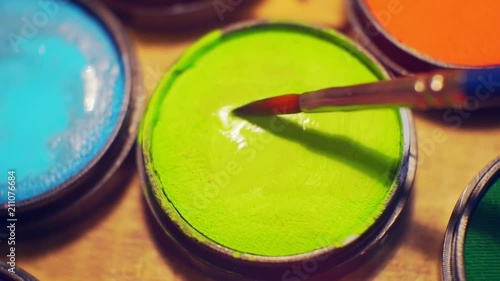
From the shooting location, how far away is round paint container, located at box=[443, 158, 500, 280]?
98cm

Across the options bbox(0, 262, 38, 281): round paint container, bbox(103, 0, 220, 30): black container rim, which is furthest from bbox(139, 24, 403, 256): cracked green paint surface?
bbox(0, 262, 38, 281): round paint container

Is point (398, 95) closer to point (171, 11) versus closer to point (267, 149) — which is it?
point (267, 149)

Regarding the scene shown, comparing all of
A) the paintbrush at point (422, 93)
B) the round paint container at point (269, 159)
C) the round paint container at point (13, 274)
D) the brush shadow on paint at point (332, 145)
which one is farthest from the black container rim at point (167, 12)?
the round paint container at point (13, 274)

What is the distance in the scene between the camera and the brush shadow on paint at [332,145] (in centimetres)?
107

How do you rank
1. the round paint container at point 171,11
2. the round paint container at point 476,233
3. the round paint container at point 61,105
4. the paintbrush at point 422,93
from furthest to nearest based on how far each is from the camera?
the round paint container at point 171,11 → the round paint container at point 61,105 → the round paint container at point 476,233 → the paintbrush at point 422,93

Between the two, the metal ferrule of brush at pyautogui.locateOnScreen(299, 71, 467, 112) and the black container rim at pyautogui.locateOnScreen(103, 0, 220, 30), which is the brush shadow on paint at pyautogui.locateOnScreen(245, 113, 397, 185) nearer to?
the metal ferrule of brush at pyautogui.locateOnScreen(299, 71, 467, 112)

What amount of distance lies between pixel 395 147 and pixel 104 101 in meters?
0.64

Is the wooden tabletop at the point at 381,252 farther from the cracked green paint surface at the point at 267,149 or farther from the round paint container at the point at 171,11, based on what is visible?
the round paint container at the point at 171,11

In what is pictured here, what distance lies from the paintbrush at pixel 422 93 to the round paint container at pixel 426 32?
30 centimetres

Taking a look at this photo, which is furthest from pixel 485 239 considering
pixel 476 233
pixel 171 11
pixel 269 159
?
pixel 171 11

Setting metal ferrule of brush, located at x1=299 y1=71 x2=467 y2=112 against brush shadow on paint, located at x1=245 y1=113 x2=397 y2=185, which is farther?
brush shadow on paint, located at x1=245 y1=113 x2=397 y2=185

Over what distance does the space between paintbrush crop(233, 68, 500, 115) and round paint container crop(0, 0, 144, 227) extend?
1.45 ft

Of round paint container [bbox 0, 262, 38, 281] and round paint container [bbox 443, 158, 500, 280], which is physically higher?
round paint container [bbox 443, 158, 500, 280]

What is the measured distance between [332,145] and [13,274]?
653mm
